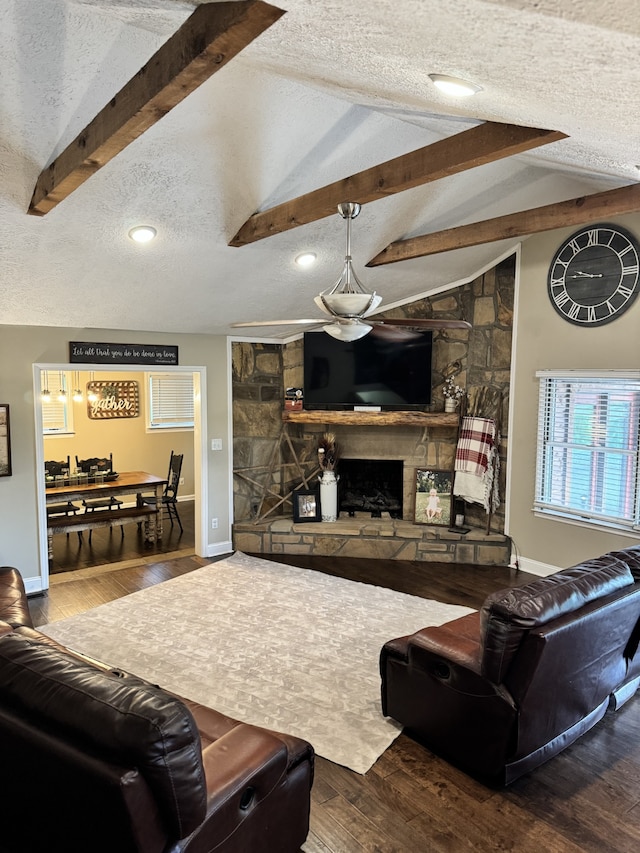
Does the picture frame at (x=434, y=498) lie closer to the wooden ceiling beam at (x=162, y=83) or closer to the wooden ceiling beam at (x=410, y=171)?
the wooden ceiling beam at (x=410, y=171)

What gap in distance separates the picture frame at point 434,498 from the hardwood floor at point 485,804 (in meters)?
2.94

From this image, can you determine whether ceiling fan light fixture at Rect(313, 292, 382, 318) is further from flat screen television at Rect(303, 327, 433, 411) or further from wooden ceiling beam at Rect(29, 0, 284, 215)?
flat screen television at Rect(303, 327, 433, 411)

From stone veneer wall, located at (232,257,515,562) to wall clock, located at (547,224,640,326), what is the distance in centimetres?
Answer: 58

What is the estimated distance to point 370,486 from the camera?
22.6 ft

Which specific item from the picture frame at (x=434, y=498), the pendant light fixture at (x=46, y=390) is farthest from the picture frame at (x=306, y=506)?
the pendant light fixture at (x=46, y=390)

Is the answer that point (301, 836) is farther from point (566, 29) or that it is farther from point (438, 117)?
point (438, 117)

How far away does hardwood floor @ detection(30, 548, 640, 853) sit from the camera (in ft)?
7.89

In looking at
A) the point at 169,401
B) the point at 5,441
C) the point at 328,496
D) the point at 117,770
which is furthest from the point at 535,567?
the point at 169,401

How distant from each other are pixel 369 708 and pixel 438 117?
3.28m

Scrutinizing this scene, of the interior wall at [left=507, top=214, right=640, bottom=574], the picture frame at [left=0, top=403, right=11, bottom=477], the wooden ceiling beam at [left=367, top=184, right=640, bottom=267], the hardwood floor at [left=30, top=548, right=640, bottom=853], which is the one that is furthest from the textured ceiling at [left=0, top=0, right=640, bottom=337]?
the hardwood floor at [left=30, top=548, right=640, bottom=853]

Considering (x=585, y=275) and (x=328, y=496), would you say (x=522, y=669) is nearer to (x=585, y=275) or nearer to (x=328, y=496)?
(x=585, y=275)

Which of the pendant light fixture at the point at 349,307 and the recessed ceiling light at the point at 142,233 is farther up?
the recessed ceiling light at the point at 142,233

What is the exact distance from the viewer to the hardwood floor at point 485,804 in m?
2.41

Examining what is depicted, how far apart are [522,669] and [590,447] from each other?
3166 millimetres
